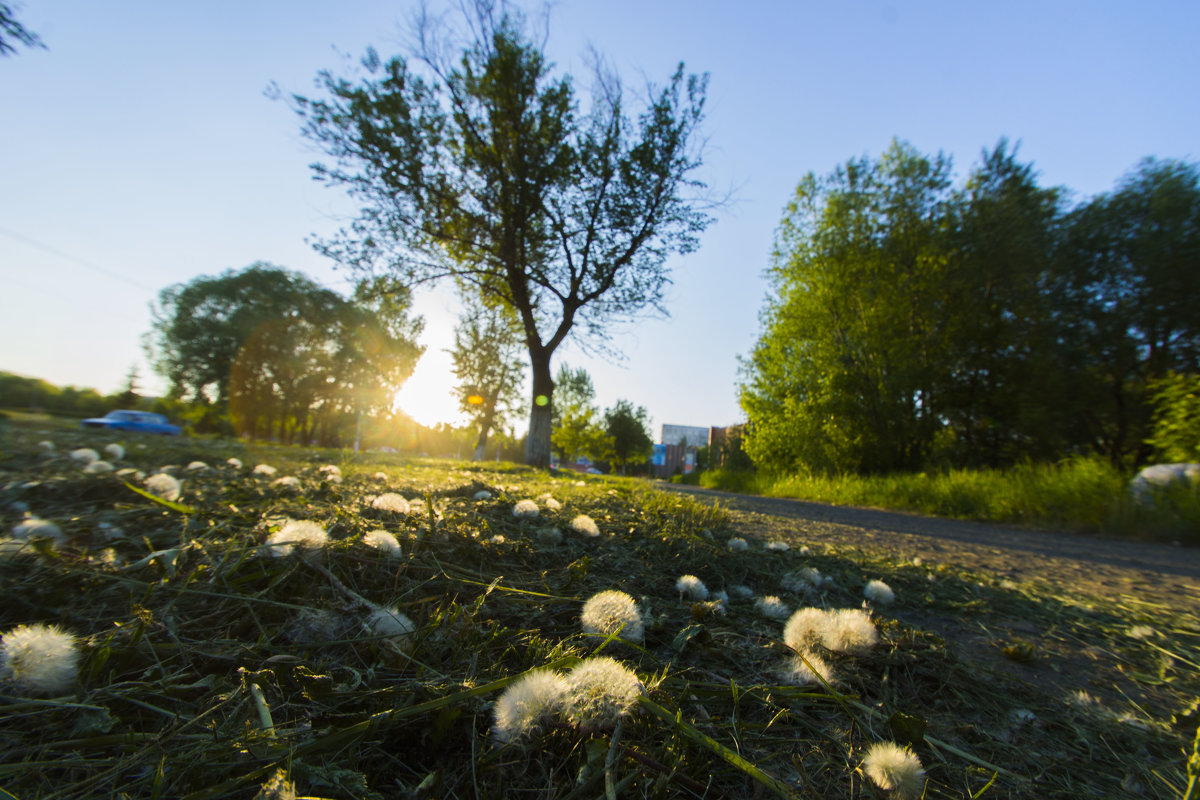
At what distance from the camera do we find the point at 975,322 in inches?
399

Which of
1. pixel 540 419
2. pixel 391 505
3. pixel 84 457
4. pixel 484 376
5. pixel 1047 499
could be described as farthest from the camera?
pixel 484 376

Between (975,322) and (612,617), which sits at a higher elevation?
(975,322)

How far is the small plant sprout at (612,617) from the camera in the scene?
3.88 ft

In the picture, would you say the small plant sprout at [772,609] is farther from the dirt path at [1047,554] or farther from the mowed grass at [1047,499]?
the mowed grass at [1047,499]

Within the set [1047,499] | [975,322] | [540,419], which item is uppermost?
[975,322]

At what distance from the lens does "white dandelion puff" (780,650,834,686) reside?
112 centimetres

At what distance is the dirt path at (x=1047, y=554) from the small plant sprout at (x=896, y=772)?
2.63 metres

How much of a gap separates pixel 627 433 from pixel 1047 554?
111ft

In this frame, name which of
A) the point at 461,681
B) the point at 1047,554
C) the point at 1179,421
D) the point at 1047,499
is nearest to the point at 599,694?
the point at 461,681

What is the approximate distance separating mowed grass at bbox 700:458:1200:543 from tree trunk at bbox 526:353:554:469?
6.15 metres

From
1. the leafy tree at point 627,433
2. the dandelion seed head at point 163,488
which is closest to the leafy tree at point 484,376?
the leafy tree at point 627,433

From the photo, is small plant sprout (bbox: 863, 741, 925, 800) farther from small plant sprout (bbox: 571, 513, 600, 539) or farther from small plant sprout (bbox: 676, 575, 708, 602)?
small plant sprout (bbox: 571, 513, 600, 539)

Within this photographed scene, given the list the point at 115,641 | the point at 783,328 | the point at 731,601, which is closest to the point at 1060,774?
the point at 731,601

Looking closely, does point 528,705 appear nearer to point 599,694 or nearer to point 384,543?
point 599,694
